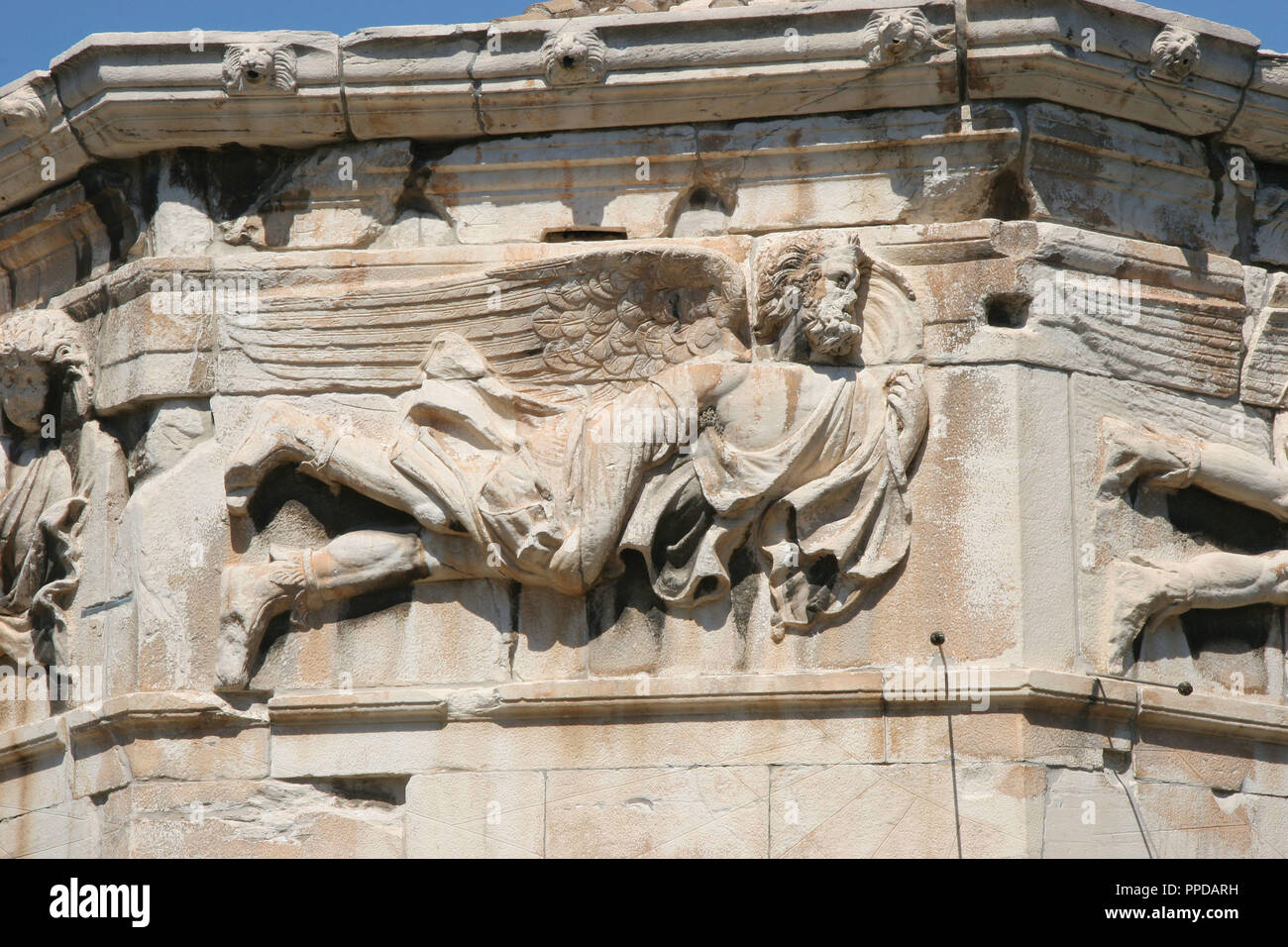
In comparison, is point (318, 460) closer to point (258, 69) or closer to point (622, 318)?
point (622, 318)

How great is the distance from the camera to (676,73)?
26.0 feet

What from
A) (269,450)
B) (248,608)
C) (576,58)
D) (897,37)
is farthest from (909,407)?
(248,608)

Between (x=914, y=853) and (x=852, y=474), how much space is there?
144cm

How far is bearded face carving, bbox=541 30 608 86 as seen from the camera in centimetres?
788

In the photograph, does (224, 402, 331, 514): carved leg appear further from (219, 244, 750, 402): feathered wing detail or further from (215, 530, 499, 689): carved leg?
(215, 530, 499, 689): carved leg

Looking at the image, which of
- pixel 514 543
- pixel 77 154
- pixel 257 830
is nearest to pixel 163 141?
pixel 77 154

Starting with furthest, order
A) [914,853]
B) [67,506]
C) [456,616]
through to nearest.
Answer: [67,506], [456,616], [914,853]

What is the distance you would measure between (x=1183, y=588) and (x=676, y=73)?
2834 millimetres

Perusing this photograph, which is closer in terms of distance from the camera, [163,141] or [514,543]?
[514,543]

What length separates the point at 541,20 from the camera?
316 inches

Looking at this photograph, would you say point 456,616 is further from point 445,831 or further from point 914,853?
point 914,853

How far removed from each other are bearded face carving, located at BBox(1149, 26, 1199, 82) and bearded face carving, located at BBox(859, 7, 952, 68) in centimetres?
84

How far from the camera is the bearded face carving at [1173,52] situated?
787 cm

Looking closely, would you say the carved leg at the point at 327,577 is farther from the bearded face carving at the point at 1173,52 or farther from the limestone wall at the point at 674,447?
the bearded face carving at the point at 1173,52
